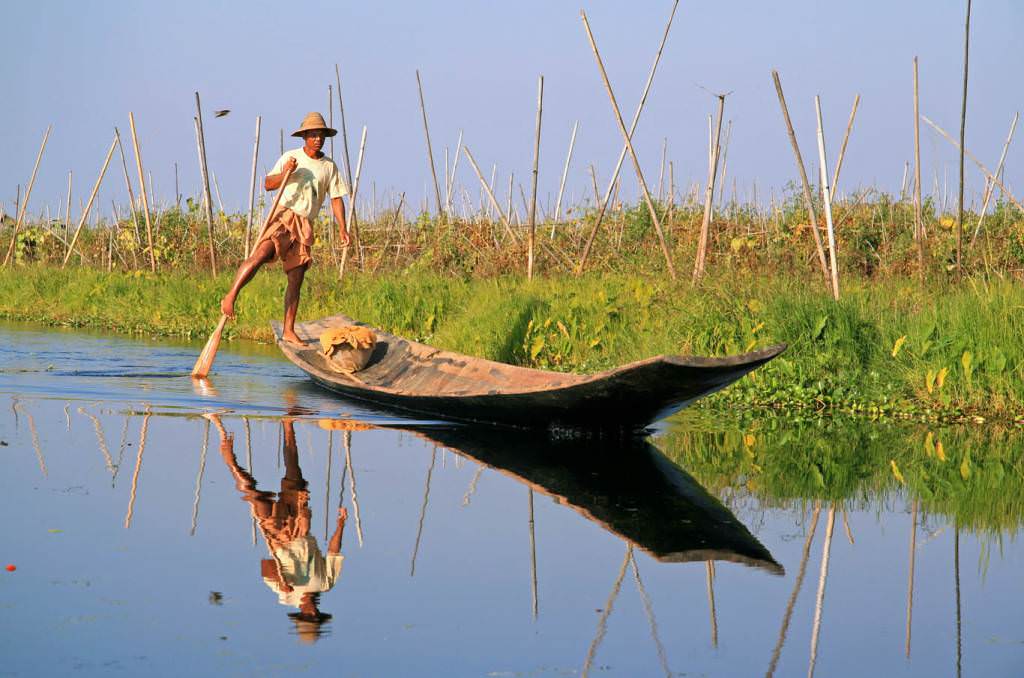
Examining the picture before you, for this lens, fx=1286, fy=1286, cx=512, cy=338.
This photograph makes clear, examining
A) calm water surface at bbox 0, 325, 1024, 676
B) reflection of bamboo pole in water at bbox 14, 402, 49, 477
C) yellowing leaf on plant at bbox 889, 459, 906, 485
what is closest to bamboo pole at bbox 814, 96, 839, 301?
calm water surface at bbox 0, 325, 1024, 676

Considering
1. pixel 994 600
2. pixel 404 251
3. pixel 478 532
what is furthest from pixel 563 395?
pixel 404 251

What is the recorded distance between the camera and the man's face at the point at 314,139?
30.6ft

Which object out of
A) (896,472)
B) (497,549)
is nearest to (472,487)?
(497,549)

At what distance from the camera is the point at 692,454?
20.8ft

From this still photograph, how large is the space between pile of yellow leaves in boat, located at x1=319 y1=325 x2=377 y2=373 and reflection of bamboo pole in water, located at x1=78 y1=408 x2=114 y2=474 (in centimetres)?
173

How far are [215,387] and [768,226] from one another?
8.07m

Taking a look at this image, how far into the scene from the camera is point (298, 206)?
9320 mm

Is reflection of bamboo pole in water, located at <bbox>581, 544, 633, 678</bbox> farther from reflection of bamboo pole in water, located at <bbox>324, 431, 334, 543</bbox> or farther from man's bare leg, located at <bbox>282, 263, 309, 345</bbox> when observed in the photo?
man's bare leg, located at <bbox>282, 263, 309, 345</bbox>

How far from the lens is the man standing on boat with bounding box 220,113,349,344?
9.27 m

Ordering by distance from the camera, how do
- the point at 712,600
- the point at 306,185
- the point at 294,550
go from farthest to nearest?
the point at 306,185, the point at 294,550, the point at 712,600

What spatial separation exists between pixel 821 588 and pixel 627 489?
4.94ft

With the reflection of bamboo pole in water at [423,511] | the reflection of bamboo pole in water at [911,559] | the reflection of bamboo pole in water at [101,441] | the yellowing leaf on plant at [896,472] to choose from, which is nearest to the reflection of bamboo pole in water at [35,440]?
the reflection of bamboo pole in water at [101,441]

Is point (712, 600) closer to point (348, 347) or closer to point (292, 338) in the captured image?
point (348, 347)

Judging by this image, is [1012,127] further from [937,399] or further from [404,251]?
[404,251]
